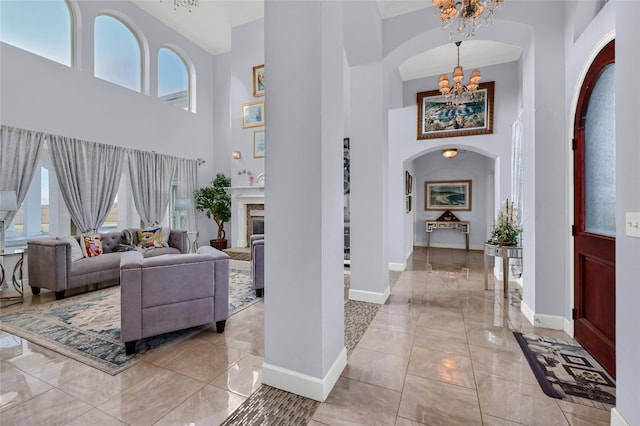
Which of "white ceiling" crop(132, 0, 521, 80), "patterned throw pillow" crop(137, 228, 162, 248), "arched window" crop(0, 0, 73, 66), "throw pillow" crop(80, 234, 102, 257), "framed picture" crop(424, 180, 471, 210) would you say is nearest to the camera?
"arched window" crop(0, 0, 73, 66)

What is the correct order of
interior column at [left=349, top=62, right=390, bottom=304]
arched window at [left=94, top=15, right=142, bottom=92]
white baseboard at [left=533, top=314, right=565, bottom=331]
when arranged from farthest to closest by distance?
arched window at [left=94, top=15, right=142, bottom=92]
interior column at [left=349, top=62, right=390, bottom=304]
white baseboard at [left=533, top=314, right=565, bottom=331]

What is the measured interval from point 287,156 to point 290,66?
580 millimetres

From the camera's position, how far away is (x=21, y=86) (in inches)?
169

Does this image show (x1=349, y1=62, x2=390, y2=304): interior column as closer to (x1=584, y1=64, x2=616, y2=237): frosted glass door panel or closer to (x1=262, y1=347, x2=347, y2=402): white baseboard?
(x1=262, y1=347, x2=347, y2=402): white baseboard

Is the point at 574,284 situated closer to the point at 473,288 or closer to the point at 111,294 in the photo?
the point at 473,288

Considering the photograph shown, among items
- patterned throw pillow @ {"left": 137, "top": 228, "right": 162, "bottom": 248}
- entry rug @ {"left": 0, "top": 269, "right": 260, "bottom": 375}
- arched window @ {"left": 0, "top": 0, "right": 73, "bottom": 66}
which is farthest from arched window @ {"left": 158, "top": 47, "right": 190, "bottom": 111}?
entry rug @ {"left": 0, "top": 269, "right": 260, "bottom": 375}

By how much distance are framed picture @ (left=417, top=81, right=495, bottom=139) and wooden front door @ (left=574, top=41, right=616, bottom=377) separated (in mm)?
2599

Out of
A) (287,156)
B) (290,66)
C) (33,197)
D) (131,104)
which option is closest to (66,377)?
(287,156)

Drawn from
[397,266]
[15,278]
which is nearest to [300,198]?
[397,266]

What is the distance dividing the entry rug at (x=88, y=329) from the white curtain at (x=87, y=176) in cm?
185

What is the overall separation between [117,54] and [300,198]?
6.44 meters

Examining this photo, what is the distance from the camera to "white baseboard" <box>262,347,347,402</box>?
1.78 metres

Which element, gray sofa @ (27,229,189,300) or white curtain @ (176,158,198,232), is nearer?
gray sofa @ (27,229,189,300)

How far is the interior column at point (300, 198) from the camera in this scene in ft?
5.82
